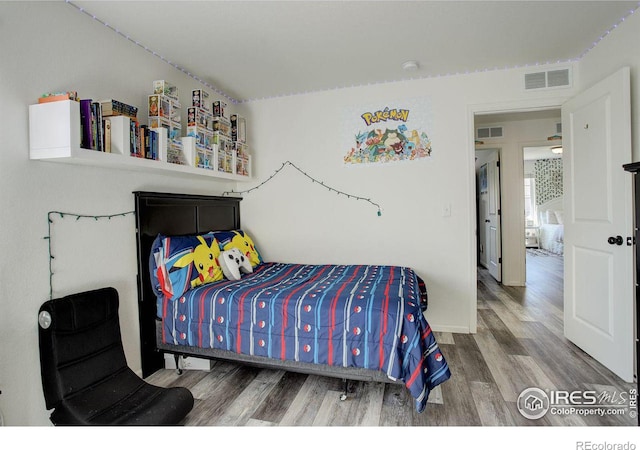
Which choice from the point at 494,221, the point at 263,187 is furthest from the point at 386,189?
the point at 494,221

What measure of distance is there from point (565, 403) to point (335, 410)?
136 cm

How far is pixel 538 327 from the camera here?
3223mm

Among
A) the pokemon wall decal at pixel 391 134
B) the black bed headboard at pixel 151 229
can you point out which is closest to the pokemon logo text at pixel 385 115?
the pokemon wall decal at pixel 391 134

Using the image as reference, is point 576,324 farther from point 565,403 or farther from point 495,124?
point 495,124

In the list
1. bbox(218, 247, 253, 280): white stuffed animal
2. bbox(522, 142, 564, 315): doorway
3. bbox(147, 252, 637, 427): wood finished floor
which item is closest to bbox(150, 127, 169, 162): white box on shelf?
bbox(218, 247, 253, 280): white stuffed animal

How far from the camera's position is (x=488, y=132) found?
502 cm

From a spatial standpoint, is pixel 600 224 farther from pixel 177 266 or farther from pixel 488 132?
pixel 177 266

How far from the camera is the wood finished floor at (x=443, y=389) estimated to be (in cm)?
185

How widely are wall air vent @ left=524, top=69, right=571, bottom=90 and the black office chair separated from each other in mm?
3653

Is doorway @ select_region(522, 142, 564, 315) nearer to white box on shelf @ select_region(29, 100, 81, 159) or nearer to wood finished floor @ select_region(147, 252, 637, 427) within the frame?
wood finished floor @ select_region(147, 252, 637, 427)

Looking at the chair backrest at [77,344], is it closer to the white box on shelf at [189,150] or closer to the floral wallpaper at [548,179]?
the white box on shelf at [189,150]

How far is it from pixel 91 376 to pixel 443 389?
2098mm

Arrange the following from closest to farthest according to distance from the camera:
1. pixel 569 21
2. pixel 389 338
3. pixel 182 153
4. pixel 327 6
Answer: pixel 389 338 < pixel 327 6 < pixel 569 21 < pixel 182 153
